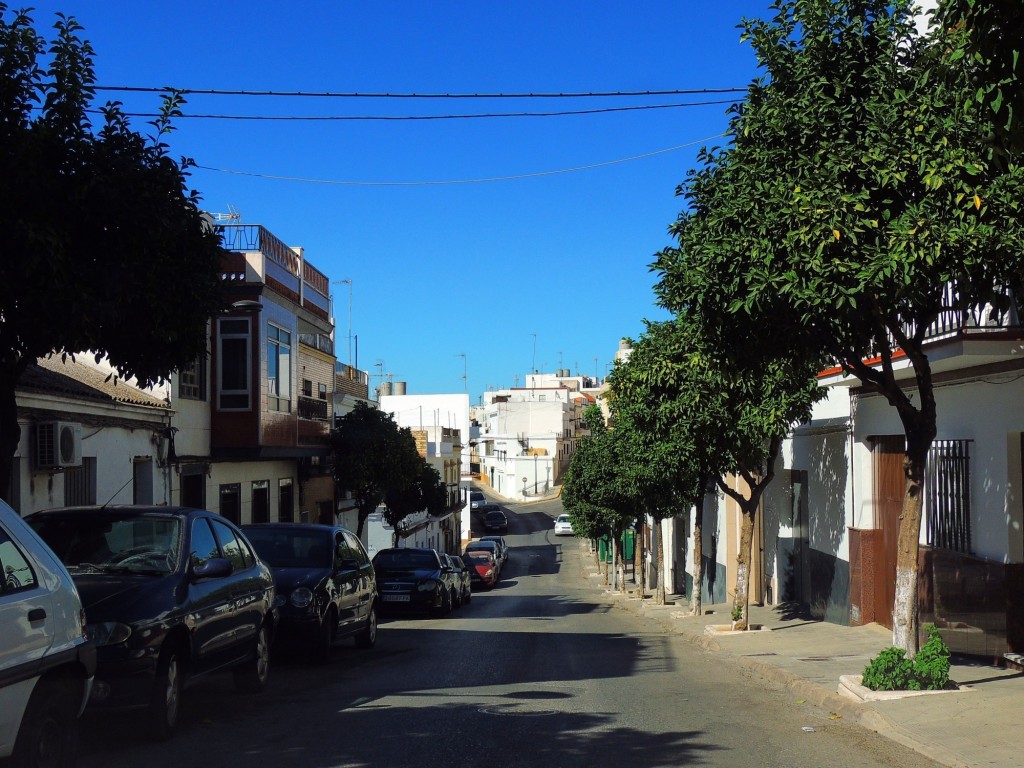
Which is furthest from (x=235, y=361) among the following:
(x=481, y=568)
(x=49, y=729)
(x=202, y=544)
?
(x=481, y=568)

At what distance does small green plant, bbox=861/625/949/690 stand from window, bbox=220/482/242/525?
1730cm

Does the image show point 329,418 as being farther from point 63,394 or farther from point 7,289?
point 7,289

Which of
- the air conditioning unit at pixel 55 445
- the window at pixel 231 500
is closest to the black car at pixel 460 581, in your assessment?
the window at pixel 231 500

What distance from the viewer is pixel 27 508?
15.2 m

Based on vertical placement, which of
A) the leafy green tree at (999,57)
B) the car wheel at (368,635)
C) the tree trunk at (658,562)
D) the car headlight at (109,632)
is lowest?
the tree trunk at (658,562)

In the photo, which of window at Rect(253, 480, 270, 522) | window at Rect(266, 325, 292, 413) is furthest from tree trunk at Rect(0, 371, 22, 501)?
window at Rect(253, 480, 270, 522)

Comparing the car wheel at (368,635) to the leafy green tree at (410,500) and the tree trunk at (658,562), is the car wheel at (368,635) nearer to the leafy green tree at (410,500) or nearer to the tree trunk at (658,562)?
the tree trunk at (658,562)

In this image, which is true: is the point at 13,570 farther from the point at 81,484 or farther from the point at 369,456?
the point at 369,456

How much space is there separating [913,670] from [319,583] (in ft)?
21.3

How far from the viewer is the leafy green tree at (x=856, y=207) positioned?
8.48m

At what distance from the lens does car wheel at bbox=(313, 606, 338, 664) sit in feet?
40.9

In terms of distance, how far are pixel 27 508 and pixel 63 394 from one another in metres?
1.70

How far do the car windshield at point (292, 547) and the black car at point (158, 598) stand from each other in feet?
11.0

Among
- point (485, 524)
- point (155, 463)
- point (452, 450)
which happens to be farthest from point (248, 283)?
point (485, 524)
